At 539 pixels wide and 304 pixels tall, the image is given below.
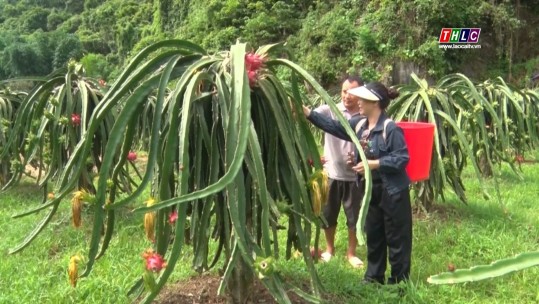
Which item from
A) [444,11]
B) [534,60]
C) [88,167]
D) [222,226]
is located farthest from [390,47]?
[222,226]

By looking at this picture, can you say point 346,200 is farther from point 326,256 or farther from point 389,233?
point 389,233

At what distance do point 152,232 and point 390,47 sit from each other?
1270 centimetres

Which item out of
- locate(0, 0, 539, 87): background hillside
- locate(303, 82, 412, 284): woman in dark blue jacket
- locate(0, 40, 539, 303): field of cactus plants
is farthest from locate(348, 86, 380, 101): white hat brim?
locate(0, 0, 539, 87): background hillside

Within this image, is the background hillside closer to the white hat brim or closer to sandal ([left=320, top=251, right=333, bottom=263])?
sandal ([left=320, top=251, right=333, bottom=263])

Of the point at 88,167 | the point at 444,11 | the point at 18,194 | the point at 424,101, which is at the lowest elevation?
the point at 18,194

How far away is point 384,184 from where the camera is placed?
3209 millimetres

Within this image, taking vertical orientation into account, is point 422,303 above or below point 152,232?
below

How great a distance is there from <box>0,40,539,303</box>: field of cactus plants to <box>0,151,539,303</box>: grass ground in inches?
0.6

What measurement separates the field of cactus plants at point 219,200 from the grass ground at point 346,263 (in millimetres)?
14

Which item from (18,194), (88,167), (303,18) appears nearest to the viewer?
(88,167)

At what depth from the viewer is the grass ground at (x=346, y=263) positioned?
3.17 m

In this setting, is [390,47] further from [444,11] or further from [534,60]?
[534,60]

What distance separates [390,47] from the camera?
14.0m

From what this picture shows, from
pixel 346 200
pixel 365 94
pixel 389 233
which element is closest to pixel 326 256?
pixel 346 200
